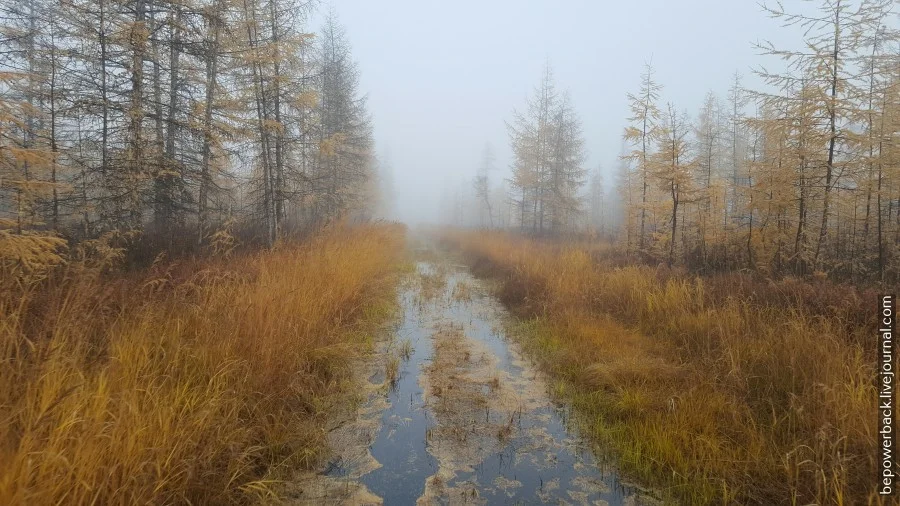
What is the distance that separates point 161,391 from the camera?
2.79 m

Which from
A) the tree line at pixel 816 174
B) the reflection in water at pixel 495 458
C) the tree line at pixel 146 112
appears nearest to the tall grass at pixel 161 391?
the reflection in water at pixel 495 458

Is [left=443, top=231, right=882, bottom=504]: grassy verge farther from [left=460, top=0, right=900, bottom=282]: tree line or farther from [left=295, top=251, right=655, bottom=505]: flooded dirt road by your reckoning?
[left=460, top=0, right=900, bottom=282]: tree line

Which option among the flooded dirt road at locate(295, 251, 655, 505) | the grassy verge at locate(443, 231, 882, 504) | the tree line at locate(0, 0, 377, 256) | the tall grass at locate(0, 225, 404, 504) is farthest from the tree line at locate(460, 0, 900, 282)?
the tree line at locate(0, 0, 377, 256)

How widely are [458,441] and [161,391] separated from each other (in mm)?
2355

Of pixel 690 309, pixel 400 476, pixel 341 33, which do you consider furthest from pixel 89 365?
pixel 341 33

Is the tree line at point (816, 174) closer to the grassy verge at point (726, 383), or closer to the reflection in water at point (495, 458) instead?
the grassy verge at point (726, 383)

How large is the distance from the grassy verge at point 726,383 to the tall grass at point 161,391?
109 inches

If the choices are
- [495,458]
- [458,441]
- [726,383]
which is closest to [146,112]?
[458,441]

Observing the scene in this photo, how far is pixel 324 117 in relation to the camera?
17047 mm

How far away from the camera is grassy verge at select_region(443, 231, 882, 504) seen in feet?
8.63

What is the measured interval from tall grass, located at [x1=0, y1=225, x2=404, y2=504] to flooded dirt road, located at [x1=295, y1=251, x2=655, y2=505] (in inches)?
14.9

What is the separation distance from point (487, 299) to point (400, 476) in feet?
21.6

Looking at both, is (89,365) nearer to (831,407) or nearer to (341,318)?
(341,318)

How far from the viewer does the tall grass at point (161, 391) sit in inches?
75.5
